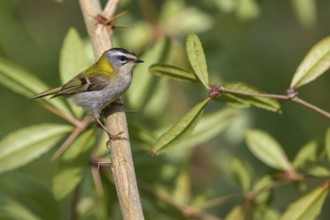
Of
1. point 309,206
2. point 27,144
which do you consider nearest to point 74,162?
point 27,144

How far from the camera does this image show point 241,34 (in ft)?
15.5

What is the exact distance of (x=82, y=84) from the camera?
3.04 meters

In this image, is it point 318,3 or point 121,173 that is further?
point 318,3

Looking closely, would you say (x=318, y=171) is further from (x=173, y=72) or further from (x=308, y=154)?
(x=173, y=72)

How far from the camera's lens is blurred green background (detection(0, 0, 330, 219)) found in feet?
12.7

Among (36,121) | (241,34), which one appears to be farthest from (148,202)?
(241,34)

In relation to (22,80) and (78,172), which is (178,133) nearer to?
(78,172)

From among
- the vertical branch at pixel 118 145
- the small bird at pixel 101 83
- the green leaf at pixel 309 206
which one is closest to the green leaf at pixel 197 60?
the vertical branch at pixel 118 145

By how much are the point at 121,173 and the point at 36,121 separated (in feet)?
7.51

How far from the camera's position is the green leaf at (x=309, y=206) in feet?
8.33

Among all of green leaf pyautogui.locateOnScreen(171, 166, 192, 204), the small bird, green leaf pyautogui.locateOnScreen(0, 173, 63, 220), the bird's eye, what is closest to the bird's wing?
the small bird

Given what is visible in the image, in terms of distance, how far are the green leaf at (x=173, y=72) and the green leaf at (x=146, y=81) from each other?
0.46 meters

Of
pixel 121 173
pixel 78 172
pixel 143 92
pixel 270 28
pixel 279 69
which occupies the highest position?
pixel 270 28

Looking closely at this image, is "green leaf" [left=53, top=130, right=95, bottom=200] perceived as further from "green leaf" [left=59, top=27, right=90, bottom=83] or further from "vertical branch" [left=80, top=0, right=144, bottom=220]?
"green leaf" [left=59, top=27, right=90, bottom=83]
